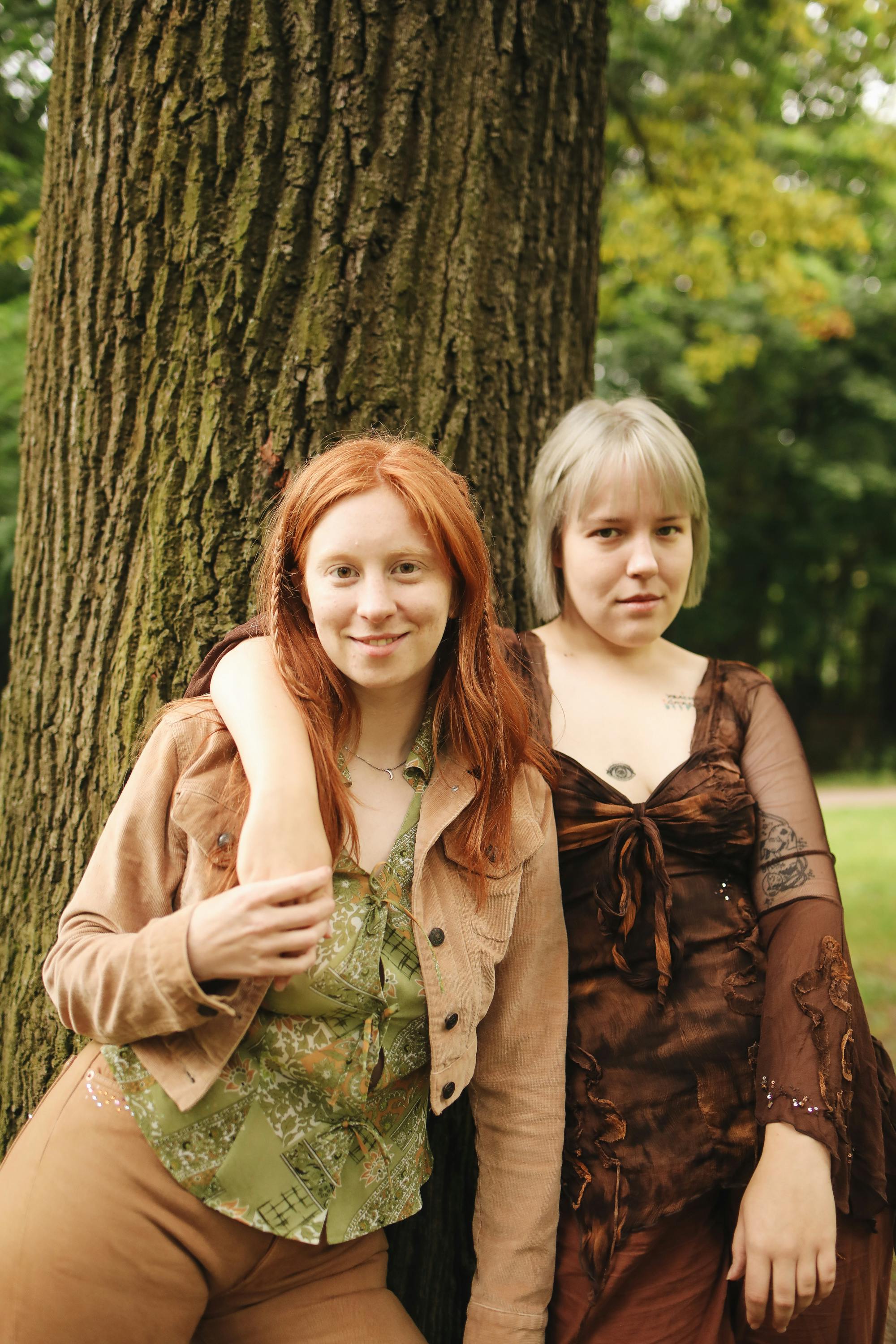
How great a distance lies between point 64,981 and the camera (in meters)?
1.54

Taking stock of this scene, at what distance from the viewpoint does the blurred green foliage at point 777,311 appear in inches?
299

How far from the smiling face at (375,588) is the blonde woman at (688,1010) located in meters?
0.19

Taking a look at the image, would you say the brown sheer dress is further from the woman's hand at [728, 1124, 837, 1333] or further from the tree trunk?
the tree trunk

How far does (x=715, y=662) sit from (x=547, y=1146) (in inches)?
42.3

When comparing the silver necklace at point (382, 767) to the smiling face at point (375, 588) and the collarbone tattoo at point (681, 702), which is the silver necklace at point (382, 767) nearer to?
the smiling face at point (375, 588)

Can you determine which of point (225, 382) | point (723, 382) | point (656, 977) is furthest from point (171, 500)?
point (723, 382)

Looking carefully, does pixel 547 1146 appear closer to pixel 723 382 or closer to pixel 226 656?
pixel 226 656

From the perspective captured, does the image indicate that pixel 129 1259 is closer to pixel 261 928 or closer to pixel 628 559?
pixel 261 928

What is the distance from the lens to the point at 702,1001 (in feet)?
6.22

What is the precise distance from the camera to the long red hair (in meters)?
1.67

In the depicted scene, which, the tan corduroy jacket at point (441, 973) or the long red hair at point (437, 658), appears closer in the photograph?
the tan corduroy jacket at point (441, 973)

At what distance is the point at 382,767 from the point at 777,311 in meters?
8.85

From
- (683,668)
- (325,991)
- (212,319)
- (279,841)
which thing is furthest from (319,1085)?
(212,319)

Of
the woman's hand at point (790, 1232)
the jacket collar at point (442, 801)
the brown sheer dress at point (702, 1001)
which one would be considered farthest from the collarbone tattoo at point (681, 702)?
the woman's hand at point (790, 1232)
